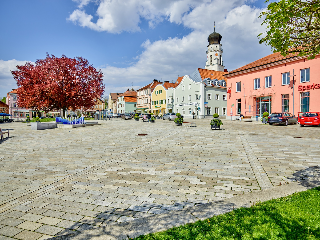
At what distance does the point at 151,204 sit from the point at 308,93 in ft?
101

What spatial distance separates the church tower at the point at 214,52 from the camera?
72625 millimetres

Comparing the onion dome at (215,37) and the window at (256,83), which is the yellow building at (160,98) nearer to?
the onion dome at (215,37)

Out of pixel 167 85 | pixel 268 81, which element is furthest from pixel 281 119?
pixel 167 85

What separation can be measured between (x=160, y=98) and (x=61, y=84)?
45928mm

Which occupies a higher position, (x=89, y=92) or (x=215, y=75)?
(x=215, y=75)

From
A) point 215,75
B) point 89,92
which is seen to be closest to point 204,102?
point 215,75

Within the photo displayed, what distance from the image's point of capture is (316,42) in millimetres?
4270

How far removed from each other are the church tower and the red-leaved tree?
177ft

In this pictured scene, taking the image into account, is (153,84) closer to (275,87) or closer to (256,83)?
(256,83)

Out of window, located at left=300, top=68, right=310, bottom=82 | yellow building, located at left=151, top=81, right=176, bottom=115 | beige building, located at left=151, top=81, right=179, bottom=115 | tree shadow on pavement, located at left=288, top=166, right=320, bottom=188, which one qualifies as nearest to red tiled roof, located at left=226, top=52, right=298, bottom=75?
window, located at left=300, top=68, right=310, bottom=82

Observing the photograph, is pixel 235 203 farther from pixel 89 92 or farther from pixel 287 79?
pixel 287 79

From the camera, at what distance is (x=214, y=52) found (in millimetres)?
72875

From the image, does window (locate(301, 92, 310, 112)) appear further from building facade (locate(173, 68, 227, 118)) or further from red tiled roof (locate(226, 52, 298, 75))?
building facade (locate(173, 68, 227, 118))

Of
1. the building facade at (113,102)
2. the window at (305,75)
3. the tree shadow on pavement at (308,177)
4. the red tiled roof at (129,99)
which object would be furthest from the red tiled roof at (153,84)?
the tree shadow on pavement at (308,177)
